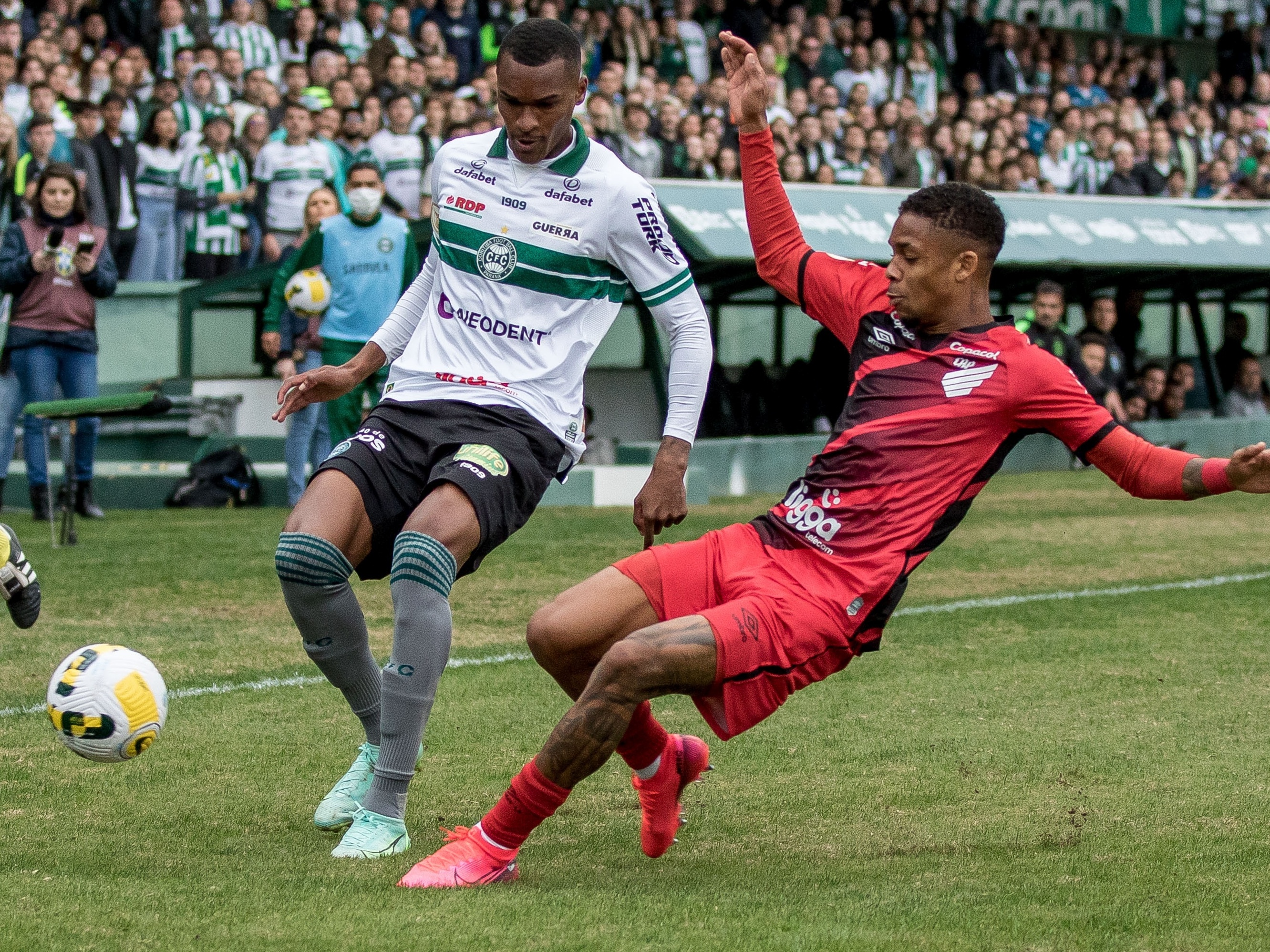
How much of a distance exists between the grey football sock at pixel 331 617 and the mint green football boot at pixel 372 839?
49 centimetres

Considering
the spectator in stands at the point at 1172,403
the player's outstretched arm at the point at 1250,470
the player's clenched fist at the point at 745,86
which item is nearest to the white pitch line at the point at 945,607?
the player's clenched fist at the point at 745,86

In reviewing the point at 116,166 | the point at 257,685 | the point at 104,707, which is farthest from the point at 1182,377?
the point at 104,707

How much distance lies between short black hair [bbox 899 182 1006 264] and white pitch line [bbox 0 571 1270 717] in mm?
3224

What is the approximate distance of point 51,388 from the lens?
11.9 meters

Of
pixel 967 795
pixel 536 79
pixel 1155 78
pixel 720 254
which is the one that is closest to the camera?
pixel 536 79

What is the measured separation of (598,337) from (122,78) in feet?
35.4

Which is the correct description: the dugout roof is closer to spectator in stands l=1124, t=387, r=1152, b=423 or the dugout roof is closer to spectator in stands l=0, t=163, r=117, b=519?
spectator in stands l=1124, t=387, r=1152, b=423

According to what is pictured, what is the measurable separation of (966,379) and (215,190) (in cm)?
1123

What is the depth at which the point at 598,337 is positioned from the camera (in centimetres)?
499

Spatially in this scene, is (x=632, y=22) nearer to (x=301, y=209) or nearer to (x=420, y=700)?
(x=301, y=209)

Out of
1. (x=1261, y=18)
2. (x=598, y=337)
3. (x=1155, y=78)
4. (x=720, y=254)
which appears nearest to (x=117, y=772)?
(x=598, y=337)

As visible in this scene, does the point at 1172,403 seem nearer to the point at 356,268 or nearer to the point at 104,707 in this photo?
the point at 356,268

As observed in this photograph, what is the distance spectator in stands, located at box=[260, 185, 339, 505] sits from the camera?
12141mm

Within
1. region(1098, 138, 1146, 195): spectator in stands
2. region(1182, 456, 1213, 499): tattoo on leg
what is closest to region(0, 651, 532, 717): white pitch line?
region(1182, 456, 1213, 499): tattoo on leg
